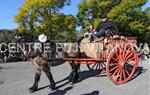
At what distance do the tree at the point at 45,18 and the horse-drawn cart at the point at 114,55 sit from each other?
1077 inches

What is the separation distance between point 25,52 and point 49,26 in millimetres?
29189

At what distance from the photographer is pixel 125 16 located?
40969mm

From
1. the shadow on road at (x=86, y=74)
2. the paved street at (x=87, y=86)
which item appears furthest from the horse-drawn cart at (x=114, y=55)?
the shadow on road at (x=86, y=74)

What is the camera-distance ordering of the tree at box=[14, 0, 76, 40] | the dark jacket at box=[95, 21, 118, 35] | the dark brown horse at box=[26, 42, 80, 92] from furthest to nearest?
the tree at box=[14, 0, 76, 40] → the dark jacket at box=[95, 21, 118, 35] → the dark brown horse at box=[26, 42, 80, 92]

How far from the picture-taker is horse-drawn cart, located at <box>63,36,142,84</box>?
11.3 m

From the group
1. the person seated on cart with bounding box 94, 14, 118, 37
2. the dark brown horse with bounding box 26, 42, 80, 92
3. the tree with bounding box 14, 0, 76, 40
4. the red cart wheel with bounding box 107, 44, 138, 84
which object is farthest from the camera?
the tree with bounding box 14, 0, 76, 40

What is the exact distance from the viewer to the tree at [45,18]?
129ft

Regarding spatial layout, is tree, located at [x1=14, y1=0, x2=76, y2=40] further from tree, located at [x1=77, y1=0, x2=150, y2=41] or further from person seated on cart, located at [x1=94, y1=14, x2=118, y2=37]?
person seated on cart, located at [x1=94, y1=14, x2=118, y2=37]

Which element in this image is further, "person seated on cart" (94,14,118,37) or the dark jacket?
the dark jacket

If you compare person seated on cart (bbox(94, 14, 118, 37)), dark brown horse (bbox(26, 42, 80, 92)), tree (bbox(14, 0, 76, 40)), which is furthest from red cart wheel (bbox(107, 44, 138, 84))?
tree (bbox(14, 0, 76, 40))

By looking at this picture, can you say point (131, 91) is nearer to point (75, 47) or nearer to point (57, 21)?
point (75, 47)

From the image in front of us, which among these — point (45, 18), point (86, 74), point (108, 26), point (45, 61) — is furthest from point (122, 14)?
point (45, 61)

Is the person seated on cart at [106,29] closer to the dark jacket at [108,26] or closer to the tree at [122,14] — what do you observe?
the dark jacket at [108,26]

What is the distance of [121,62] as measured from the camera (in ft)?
37.8
